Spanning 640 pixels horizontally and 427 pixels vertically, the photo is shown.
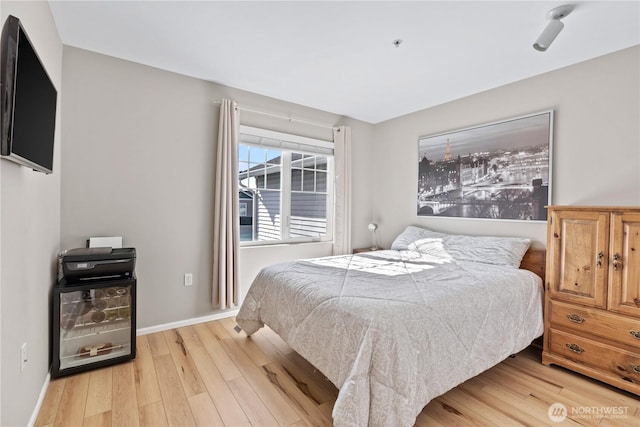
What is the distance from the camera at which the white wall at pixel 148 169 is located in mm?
2547

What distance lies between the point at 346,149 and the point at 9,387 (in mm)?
3678

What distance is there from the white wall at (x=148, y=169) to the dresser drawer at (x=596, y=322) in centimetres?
290

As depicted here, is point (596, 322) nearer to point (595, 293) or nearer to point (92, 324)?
point (595, 293)

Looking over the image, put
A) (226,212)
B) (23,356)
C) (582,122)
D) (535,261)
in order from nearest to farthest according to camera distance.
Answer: (23,356), (582,122), (535,261), (226,212)

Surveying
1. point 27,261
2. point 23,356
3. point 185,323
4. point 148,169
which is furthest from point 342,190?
point 23,356

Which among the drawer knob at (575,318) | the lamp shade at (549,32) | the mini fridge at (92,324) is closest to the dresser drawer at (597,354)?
the drawer knob at (575,318)

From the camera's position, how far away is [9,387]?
1.35 metres

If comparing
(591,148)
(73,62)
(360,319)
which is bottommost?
(360,319)

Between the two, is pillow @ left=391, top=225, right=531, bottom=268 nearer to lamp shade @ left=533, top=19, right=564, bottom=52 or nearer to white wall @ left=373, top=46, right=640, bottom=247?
white wall @ left=373, top=46, right=640, bottom=247

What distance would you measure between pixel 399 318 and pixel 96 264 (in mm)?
2136

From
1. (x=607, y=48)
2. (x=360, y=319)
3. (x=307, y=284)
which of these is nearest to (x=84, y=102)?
(x=307, y=284)

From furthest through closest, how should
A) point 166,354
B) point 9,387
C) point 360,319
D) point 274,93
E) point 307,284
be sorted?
point 274,93 → point 166,354 → point 307,284 → point 360,319 → point 9,387

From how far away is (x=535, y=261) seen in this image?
9.12 feet

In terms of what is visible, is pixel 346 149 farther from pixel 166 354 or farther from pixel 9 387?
pixel 9 387
